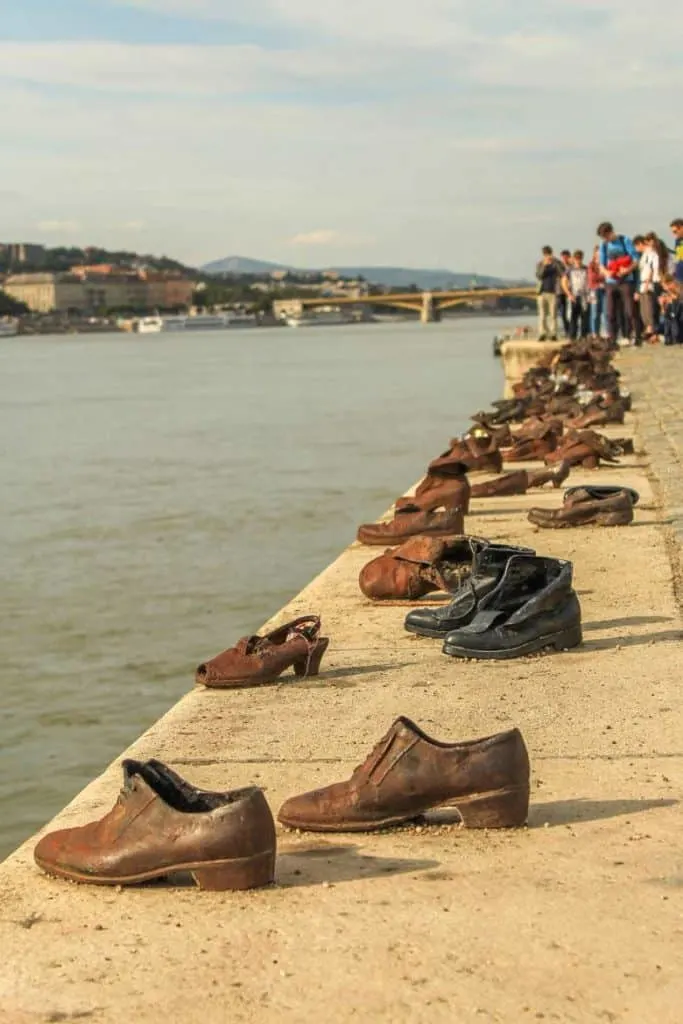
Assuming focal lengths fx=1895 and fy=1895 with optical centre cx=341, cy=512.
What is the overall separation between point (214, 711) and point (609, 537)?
3.64m

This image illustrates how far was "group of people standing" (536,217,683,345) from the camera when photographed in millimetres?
25234

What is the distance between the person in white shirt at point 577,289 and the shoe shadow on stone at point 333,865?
27362mm

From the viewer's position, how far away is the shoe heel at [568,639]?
19.6ft

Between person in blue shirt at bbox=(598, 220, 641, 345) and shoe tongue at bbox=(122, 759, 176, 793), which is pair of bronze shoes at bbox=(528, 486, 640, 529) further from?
person in blue shirt at bbox=(598, 220, 641, 345)

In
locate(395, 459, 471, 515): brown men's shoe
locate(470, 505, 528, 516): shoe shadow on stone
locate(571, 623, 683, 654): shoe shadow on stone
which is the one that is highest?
locate(395, 459, 471, 515): brown men's shoe

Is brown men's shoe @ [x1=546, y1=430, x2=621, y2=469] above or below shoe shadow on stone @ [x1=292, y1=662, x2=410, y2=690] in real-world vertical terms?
above

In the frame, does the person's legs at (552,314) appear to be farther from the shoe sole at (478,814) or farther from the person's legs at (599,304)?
the shoe sole at (478,814)

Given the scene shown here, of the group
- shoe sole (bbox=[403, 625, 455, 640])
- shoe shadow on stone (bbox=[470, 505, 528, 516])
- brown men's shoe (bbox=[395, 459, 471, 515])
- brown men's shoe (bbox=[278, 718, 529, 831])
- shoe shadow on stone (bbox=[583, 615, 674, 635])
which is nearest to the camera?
brown men's shoe (bbox=[278, 718, 529, 831])

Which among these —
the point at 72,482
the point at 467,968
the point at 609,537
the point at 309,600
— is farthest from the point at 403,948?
the point at 72,482


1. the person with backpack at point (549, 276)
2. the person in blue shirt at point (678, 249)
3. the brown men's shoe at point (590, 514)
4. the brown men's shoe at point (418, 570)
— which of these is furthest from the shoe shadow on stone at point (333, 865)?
the person with backpack at point (549, 276)

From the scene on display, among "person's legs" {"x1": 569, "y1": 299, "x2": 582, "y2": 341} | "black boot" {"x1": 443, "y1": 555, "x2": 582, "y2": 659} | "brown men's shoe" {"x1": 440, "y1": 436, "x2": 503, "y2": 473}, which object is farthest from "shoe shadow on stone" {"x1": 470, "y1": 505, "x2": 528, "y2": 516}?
"person's legs" {"x1": 569, "y1": 299, "x2": 582, "y2": 341}

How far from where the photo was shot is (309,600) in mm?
7543

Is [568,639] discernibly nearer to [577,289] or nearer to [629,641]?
[629,641]

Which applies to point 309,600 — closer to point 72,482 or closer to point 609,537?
point 609,537
